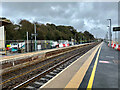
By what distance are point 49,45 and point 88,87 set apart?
23.5m

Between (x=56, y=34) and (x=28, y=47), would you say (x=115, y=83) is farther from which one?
(x=56, y=34)

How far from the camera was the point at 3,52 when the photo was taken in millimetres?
16047

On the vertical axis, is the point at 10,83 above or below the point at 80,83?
below

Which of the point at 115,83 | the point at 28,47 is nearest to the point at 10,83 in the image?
the point at 115,83

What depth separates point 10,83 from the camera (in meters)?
5.89

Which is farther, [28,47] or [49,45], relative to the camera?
[49,45]

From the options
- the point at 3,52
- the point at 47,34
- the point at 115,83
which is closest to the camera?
the point at 115,83

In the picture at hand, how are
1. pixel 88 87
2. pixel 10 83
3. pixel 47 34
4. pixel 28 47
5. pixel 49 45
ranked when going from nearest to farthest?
pixel 88 87
pixel 10 83
pixel 28 47
pixel 49 45
pixel 47 34

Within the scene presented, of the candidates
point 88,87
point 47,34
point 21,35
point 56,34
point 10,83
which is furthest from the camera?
point 56,34

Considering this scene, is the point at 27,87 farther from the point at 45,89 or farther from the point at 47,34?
the point at 47,34

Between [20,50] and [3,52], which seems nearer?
[3,52]

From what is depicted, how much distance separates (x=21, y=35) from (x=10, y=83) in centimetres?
3645

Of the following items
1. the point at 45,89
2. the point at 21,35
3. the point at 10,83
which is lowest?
the point at 10,83

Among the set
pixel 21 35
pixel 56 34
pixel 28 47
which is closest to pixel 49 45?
pixel 28 47
